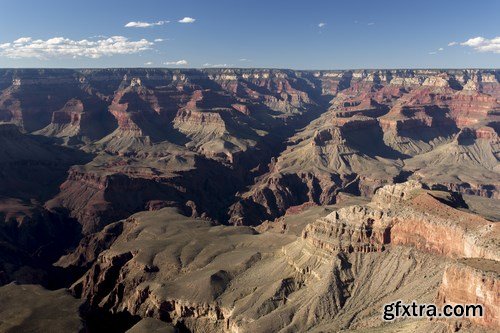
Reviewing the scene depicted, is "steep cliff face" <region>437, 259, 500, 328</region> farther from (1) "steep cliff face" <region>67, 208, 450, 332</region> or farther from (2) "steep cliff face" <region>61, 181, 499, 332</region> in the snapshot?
(1) "steep cliff face" <region>67, 208, 450, 332</region>

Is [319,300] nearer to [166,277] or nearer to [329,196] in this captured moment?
[166,277]

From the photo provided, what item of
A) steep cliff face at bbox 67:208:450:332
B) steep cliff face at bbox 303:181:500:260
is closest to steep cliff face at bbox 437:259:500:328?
steep cliff face at bbox 303:181:500:260

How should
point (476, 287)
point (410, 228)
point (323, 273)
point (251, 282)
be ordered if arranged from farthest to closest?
point (251, 282), point (323, 273), point (410, 228), point (476, 287)

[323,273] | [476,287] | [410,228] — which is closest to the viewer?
[476,287]

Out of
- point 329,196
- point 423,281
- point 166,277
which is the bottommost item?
point 329,196

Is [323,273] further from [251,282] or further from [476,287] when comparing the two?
[476,287]

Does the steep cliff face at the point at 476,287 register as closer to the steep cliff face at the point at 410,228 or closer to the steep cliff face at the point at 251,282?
the steep cliff face at the point at 410,228

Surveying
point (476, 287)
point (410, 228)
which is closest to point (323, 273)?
point (410, 228)

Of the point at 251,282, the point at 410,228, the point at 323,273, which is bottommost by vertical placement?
the point at 251,282

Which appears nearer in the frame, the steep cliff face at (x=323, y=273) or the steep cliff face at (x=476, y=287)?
the steep cliff face at (x=476, y=287)

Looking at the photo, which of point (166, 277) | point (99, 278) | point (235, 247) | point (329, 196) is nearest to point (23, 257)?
point (99, 278)

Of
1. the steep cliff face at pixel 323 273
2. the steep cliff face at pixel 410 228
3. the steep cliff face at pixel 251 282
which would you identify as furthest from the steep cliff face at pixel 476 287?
the steep cliff face at pixel 251 282
